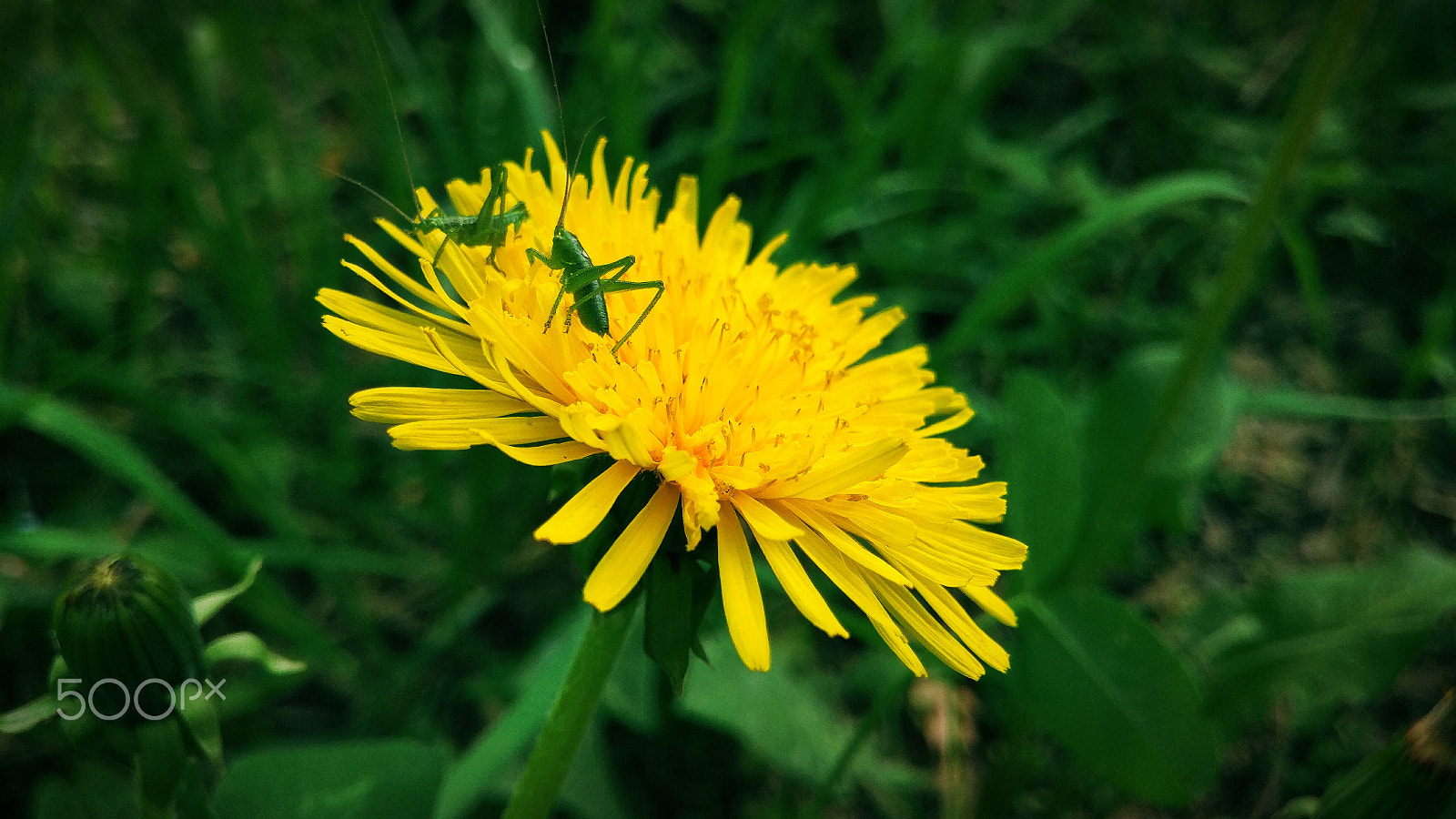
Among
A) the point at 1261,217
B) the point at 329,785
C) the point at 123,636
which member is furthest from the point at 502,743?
the point at 1261,217

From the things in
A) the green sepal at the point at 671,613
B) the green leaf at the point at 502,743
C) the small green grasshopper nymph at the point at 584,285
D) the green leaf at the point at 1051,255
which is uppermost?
the green leaf at the point at 1051,255

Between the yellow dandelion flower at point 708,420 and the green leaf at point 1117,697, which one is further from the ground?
the yellow dandelion flower at point 708,420

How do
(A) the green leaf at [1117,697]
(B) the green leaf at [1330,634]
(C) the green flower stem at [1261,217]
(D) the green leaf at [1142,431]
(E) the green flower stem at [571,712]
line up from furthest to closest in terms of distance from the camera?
1. (D) the green leaf at [1142,431]
2. (B) the green leaf at [1330,634]
3. (A) the green leaf at [1117,697]
4. (C) the green flower stem at [1261,217]
5. (E) the green flower stem at [571,712]

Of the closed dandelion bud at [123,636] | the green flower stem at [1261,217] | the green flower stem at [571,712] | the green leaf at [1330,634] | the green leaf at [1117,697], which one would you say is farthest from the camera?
the green leaf at [1330,634]

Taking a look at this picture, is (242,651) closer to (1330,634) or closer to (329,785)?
(329,785)

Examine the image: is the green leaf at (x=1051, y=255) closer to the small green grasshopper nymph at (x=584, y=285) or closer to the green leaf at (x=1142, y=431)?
the green leaf at (x=1142, y=431)

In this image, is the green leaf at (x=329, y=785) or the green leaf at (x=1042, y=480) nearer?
the green leaf at (x=329, y=785)

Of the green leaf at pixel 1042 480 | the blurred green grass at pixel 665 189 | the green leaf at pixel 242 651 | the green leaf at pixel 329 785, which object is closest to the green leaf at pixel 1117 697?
the green leaf at pixel 1042 480
